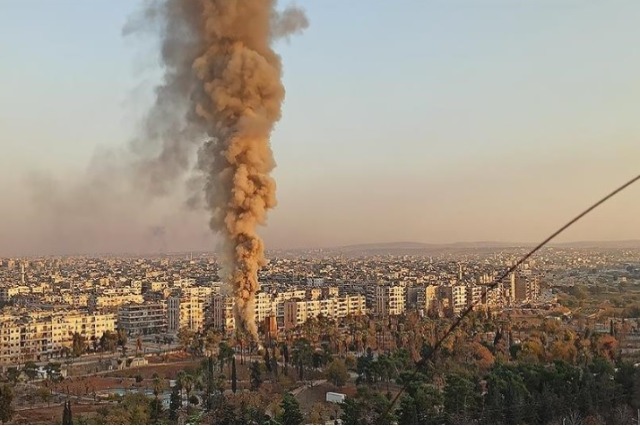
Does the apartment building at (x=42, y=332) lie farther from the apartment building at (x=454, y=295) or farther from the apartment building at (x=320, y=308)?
the apartment building at (x=454, y=295)

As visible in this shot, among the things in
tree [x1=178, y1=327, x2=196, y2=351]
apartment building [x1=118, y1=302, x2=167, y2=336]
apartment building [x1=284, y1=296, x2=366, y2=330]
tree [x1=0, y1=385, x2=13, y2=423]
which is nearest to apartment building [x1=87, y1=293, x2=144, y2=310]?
apartment building [x1=118, y1=302, x2=167, y2=336]

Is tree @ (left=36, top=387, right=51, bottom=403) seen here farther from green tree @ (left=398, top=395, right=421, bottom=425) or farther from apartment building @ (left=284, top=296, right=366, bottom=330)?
apartment building @ (left=284, top=296, right=366, bottom=330)

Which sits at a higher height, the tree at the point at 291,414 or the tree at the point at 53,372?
the tree at the point at 291,414

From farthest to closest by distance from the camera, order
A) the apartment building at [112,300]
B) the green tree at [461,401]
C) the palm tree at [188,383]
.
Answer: the apartment building at [112,300]
the palm tree at [188,383]
the green tree at [461,401]

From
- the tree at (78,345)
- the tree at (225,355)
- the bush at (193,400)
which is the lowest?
the tree at (78,345)

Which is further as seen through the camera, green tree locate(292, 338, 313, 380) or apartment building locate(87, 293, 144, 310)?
apartment building locate(87, 293, 144, 310)

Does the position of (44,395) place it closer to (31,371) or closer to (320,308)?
(31,371)

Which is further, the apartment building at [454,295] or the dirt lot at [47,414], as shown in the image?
the apartment building at [454,295]

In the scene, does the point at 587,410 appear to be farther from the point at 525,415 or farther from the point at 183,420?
the point at 183,420

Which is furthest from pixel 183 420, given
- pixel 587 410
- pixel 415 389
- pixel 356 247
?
pixel 356 247

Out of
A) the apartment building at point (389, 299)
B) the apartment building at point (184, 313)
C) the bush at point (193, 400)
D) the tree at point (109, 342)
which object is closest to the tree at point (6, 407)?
the bush at point (193, 400)

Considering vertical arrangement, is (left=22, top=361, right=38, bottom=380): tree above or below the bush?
below

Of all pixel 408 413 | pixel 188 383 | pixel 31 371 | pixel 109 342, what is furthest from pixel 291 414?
pixel 109 342
